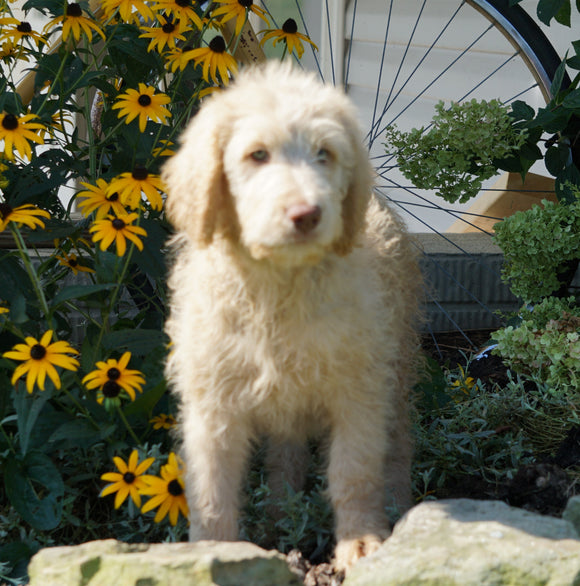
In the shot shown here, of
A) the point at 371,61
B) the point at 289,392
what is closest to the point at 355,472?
the point at 289,392

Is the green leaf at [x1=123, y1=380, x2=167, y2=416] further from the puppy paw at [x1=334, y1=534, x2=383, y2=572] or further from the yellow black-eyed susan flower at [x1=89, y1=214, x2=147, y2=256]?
the puppy paw at [x1=334, y1=534, x2=383, y2=572]

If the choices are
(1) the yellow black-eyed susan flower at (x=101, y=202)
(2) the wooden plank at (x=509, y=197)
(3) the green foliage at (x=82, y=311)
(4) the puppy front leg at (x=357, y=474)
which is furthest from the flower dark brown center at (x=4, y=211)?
(2) the wooden plank at (x=509, y=197)

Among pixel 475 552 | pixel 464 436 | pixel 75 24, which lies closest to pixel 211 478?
pixel 475 552

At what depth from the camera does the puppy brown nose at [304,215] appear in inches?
70.9

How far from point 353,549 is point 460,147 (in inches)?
78.2

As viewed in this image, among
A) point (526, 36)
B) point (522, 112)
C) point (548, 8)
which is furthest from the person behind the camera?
point (526, 36)

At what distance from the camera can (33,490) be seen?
2.39 metres

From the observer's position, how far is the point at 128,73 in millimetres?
3092

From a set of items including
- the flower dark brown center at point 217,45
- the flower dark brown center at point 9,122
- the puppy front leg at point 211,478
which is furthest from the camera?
the flower dark brown center at point 217,45

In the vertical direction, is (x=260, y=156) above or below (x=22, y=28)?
below

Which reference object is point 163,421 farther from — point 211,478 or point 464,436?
point 464,436

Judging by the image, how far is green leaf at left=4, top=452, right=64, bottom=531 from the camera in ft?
7.67

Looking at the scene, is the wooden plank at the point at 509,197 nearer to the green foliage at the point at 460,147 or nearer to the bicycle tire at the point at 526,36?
the bicycle tire at the point at 526,36

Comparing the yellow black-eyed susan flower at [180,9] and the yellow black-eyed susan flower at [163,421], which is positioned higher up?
the yellow black-eyed susan flower at [180,9]
